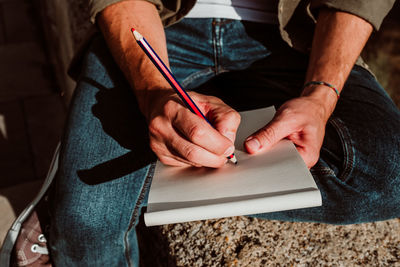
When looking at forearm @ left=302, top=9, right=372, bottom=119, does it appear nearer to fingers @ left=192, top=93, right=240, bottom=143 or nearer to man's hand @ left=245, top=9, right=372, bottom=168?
man's hand @ left=245, top=9, right=372, bottom=168

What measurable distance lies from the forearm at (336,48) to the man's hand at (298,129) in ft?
0.34

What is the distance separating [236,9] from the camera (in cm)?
117

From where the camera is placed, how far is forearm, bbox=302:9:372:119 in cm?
102

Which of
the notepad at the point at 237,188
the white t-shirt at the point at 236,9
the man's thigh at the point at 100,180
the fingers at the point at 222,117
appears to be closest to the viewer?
the notepad at the point at 237,188

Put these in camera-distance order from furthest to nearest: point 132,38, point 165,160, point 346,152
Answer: point 132,38
point 346,152
point 165,160

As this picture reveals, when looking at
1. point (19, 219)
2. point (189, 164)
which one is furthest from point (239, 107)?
point (19, 219)

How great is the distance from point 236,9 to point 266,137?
54 centimetres

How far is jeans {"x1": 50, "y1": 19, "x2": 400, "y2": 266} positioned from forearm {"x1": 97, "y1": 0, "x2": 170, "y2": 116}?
2.8 inches

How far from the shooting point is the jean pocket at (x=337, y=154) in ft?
3.18

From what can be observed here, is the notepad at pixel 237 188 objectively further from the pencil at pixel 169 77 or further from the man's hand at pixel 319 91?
the pencil at pixel 169 77

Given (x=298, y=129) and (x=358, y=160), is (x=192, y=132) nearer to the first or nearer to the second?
(x=298, y=129)

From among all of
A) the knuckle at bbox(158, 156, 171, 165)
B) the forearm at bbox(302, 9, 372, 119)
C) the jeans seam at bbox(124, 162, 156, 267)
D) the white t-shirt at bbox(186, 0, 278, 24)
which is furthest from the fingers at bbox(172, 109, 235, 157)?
the white t-shirt at bbox(186, 0, 278, 24)

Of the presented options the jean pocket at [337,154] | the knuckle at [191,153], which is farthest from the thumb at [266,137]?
the jean pocket at [337,154]

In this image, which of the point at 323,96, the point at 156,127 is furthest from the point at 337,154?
the point at 156,127
